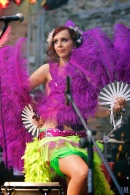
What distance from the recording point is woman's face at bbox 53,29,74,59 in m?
6.62

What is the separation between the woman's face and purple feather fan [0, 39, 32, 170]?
0.39 meters

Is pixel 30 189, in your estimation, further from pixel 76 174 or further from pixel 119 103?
pixel 119 103

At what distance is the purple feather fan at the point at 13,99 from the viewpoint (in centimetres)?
673

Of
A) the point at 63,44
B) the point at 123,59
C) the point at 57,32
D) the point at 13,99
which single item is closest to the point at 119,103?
the point at 123,59

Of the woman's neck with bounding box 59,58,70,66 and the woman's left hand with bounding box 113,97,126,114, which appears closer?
the woman's left hand with bounding box 113,97,126,114

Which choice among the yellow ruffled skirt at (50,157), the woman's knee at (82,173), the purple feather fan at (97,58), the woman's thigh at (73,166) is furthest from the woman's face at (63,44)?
the woman's knee at (82,173)

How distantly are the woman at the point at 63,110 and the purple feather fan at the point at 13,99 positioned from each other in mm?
138

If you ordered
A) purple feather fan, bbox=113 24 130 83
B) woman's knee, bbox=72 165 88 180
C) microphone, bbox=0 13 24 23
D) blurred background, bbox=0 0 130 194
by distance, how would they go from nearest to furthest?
microphone, bbox=0 13 24 23, woman's knee, bbox=72 165 88 180, purple feather fan, bbox=113 24 130 83, blurred background, bbox=0 0 130 194

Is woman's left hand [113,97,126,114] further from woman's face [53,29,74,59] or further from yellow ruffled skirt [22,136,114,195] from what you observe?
woman's face [53,29,74,59]

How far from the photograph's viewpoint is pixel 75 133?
6434 mm

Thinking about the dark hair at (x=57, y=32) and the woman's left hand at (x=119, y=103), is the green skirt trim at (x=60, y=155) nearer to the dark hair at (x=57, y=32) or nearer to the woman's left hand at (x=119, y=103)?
the woman's left hand at (x=119, y=103)

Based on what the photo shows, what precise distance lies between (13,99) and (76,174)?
4.15 feet

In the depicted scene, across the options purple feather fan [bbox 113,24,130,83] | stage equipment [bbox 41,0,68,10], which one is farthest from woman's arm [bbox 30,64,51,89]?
stage equipment [bbox 41,0,68,10]

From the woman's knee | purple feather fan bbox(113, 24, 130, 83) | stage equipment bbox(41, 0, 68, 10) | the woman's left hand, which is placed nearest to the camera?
the woman's knee
